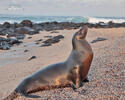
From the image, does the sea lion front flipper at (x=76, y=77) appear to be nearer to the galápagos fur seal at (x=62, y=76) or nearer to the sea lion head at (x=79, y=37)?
the galápagos fur seal at (x=62, y=76)

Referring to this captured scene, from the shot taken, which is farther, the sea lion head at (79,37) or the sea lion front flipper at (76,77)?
the sea lion head at (79,37)

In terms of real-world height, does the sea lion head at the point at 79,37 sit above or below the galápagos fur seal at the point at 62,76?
above

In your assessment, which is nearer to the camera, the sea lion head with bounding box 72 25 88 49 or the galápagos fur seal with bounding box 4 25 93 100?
the galápagos fur seal with bounding box 4 25 93 100

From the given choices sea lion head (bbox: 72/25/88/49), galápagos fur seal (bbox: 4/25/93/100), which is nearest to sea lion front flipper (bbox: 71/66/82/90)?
galápagos fur seal (bbox: 4/25/93/100)

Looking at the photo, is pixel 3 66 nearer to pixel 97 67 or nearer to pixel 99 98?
pixel 97 67

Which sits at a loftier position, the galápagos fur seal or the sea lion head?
the sea lion head

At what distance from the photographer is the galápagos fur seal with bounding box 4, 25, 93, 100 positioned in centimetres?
347

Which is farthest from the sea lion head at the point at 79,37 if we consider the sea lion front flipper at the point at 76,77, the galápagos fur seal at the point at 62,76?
the sea lion front flipper at the point at 76,77

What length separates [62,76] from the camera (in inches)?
138

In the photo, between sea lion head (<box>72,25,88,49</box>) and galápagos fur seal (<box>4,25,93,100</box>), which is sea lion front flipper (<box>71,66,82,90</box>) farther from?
sea lion head (<box>72,25,88,49</box>)

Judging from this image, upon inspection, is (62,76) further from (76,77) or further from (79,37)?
(79,37)

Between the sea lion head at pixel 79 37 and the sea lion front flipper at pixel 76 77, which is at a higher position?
the sea lion head at pixel 79 37

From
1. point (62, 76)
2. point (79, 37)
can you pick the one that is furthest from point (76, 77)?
point (79, 37)

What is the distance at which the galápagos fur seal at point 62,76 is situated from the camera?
3467 millimetres
